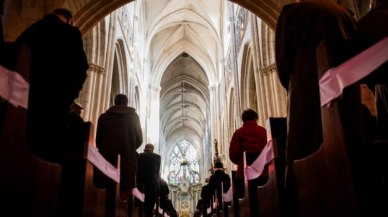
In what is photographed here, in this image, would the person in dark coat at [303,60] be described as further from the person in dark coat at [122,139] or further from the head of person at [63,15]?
the person in dark coat at [122,139]

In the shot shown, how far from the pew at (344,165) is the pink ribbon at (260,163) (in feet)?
1.98

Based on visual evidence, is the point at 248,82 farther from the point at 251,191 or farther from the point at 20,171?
the point at 20,171

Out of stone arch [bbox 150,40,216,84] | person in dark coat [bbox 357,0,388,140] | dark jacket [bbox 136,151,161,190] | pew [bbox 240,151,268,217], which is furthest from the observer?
stone arch [bbox 150,40,216,84]

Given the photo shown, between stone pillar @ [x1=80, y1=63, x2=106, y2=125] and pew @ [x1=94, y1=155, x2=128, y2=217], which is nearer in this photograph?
pew @ [x1=94, y1=155, x2=128, y2=217]

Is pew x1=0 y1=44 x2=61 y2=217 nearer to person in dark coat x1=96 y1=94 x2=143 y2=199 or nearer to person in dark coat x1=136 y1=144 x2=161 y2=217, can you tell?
person in dark coat x1=96 y1=94 x2=143 y2=199

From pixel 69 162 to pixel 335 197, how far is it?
1.61 metres

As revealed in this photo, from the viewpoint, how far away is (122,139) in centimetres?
371

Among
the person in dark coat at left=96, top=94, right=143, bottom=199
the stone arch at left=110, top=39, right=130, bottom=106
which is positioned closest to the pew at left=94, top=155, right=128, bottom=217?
the person in dark coat at left=96, top=94, right=143, bottom=199

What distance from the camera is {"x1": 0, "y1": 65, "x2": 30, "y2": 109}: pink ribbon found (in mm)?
1463

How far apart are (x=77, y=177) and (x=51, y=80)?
0.64 m

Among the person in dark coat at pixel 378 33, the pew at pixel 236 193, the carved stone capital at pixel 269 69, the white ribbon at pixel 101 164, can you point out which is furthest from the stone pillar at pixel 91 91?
the person in dark coat at pixel 378 33

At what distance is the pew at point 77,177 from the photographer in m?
2.18

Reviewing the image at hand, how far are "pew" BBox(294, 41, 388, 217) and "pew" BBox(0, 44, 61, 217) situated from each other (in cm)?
132

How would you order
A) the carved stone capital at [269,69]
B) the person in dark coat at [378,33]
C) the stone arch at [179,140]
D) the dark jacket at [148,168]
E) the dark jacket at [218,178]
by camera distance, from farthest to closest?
1. the stone arch at [179,140]
2. the carved stone capital at [269,69]
3. the dark jacket at [218,178]
4. the dark jacket at [148,168]
5. the person in dark coat at [378,33]
